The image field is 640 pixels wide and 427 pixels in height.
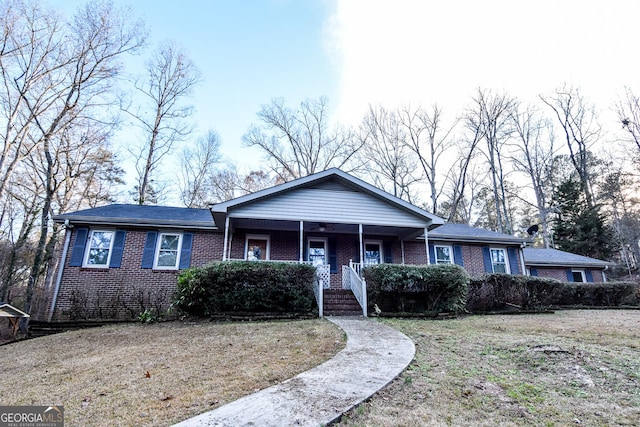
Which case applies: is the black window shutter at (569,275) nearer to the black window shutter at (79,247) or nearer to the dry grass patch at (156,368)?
the dry grass patch at (156,368)

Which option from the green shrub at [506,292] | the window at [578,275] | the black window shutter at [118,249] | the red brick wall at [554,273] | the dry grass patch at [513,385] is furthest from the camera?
the window at [578,275]

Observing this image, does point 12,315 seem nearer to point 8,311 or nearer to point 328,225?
point 8,311

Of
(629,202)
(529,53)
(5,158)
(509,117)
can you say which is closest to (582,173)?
(629,202)

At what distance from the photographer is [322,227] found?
1233 cm

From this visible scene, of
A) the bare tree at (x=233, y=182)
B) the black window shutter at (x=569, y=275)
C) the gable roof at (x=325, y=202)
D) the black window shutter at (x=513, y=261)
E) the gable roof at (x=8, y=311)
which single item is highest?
the bare tree at (x=233, y=182)

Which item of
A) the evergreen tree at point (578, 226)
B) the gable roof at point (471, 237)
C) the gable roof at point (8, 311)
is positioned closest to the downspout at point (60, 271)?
the gable roof at point (8, 311)

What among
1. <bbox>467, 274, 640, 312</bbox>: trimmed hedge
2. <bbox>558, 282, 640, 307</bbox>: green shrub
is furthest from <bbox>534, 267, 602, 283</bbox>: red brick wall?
<bbox>467, 274, 640, 312</bbox>: trimmed hedge

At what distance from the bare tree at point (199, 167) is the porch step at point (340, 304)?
16.9 m

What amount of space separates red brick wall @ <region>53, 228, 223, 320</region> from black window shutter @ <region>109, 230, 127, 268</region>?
126 millimetres

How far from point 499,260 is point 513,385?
42.8 feet

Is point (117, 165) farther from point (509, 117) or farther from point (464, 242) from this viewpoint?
point (509, 117)

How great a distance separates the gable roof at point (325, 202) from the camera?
37.1 ft

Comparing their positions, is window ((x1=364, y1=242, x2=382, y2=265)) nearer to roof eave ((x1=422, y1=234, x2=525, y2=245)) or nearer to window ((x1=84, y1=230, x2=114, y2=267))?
roof eave ((x1=422, y1=234, x2=525, y2=245))

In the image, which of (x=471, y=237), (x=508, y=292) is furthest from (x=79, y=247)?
(x=471, y=237)
